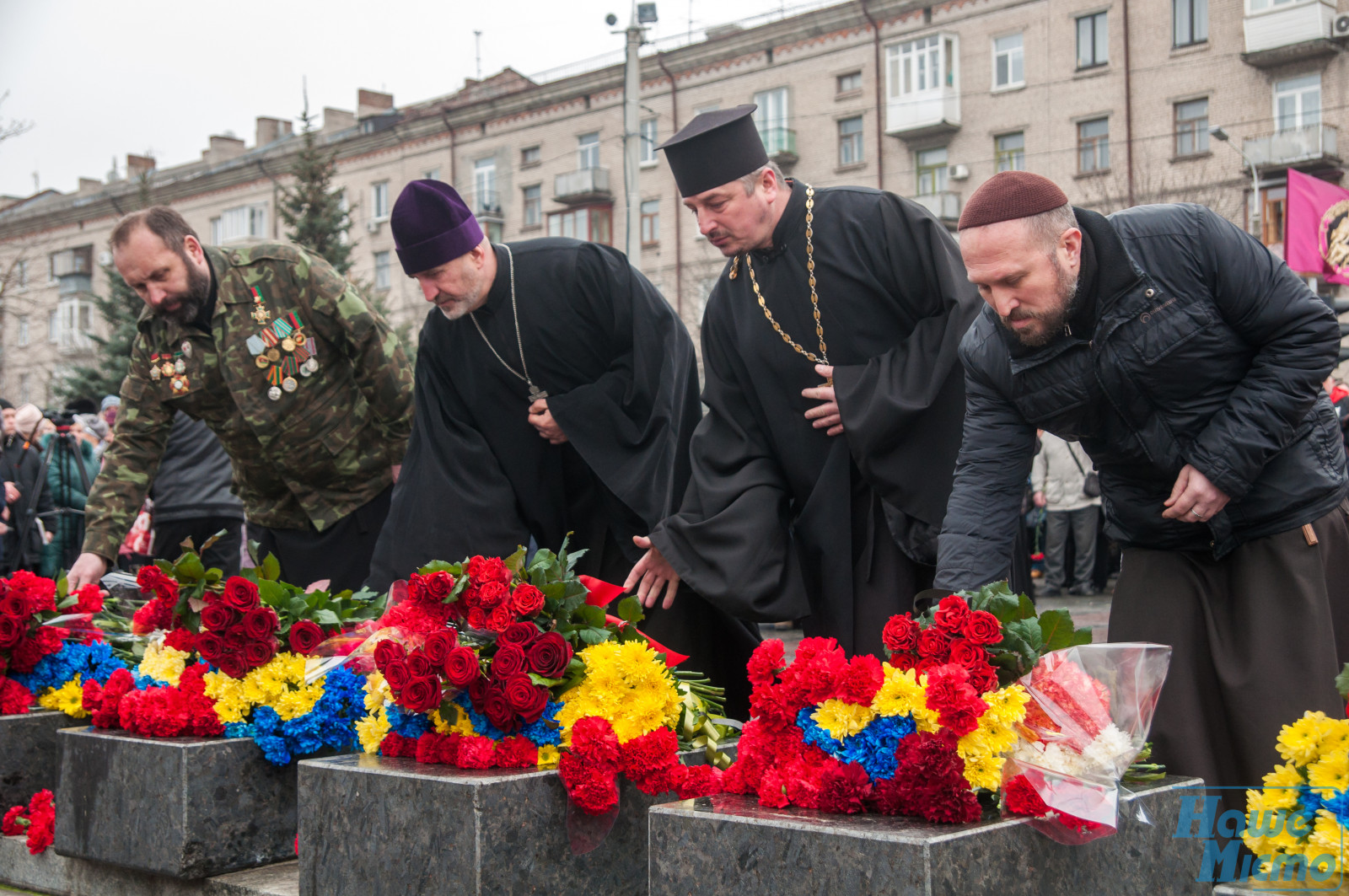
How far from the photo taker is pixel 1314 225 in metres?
14.5

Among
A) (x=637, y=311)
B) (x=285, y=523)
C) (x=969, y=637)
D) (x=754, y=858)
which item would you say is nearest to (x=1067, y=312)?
(x=969, y=637)

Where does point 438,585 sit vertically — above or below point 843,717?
above

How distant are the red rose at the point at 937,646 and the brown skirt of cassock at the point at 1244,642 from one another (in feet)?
2.95

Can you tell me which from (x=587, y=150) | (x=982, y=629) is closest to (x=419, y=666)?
(x=982, y=629)

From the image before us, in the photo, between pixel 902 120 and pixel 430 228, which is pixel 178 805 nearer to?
pixel 430 228

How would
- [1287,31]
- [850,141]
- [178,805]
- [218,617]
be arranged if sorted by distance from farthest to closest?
[850,141] < [1287,31] < [218,617] < [178,805]

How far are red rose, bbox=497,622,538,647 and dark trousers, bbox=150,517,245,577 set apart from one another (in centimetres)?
529

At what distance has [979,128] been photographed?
32750 millimetres

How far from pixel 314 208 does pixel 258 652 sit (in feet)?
82.7

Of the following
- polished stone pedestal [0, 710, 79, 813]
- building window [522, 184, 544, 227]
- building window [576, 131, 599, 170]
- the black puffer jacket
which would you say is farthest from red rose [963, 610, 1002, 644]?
building window [522, 184, 544, 227]

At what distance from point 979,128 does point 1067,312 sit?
30.9 meters

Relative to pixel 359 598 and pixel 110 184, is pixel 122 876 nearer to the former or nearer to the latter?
pixel 359 598

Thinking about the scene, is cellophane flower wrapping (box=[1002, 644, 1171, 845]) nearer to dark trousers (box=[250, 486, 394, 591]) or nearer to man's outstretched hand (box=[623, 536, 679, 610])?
man's outstretched hand (box=[623, 536, 679, 610])

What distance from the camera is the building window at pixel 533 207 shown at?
4062 centimetres
